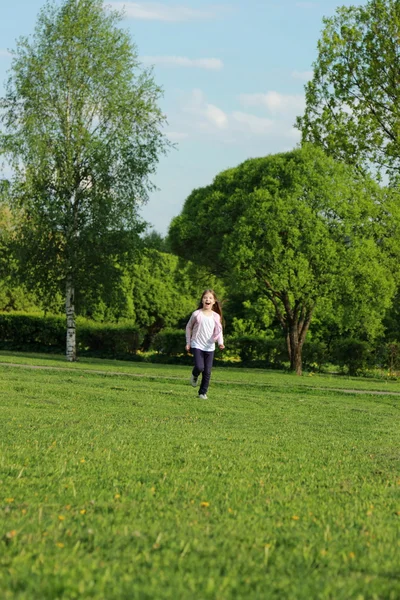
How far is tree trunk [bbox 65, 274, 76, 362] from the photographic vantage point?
35.9 metres

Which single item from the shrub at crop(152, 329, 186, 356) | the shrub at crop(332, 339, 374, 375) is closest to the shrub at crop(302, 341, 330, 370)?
the shrub at crop(332, 339, 374, 375)

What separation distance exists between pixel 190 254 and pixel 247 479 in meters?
30.9

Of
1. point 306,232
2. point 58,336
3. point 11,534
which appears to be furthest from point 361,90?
point 11,534

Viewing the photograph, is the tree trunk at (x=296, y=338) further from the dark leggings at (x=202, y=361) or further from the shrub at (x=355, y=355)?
the dark leggings at (x=202, y=361)

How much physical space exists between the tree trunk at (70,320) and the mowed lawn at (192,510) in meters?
24.5

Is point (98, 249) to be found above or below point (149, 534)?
above

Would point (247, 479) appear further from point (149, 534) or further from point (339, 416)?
point (339, 416)

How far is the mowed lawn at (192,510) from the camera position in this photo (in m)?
3.65

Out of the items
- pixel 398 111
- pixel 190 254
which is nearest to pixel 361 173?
pixel 398 111

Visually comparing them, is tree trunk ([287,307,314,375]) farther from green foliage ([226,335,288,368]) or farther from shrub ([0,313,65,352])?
shrub ([0,313,65,352])

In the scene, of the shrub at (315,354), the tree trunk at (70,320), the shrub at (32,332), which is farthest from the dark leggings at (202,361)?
the shrub at (32,332)

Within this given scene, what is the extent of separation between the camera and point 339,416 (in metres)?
14.5

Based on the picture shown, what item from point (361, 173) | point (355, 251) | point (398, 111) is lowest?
point (355, 251)

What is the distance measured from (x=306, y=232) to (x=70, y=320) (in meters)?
11.7
